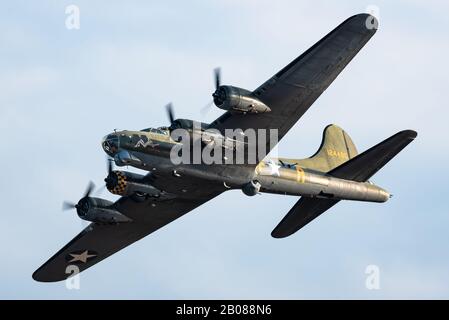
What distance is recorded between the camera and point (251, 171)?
44.4 m

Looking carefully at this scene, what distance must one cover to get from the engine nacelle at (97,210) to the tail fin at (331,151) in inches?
351

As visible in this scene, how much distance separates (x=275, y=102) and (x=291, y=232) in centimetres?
867

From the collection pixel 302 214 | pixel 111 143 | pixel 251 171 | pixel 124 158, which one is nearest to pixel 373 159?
pixel 302 214

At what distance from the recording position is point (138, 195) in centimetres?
4522

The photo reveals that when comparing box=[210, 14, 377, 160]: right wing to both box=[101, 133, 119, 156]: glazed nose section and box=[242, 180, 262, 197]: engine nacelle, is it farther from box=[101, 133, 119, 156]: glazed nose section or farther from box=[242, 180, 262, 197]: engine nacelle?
box=[101, 133, 119, 156]: glazed nose section

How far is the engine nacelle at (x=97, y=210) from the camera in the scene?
4728 cm

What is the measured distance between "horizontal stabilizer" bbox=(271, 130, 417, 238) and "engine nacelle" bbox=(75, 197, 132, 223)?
7743mm

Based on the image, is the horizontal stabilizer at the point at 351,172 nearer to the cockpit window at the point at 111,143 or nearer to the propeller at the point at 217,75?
the propeller at the point at 217,75

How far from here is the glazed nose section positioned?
136 ft

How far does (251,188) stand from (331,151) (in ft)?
25.9

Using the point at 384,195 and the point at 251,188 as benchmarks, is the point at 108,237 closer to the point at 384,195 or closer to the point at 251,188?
the point at 251,188

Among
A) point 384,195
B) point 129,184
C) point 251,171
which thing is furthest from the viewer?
point 384,195

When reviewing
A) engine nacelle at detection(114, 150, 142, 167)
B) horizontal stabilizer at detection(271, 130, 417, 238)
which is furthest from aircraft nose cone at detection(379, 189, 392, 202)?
engine nacelle at detection(114, 150, 142, 167)

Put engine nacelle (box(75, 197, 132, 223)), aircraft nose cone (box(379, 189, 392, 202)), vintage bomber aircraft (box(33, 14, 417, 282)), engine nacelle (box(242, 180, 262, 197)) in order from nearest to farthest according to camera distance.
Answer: vintage bomber aircraft (box(33, 14, 417, 282)) → engine nacelle (box(242, 180, 262, 197)) → engine nacelle (box(75, 197, 132, 223)) → aircraft nose cone (box(379, 189, 392, 202))
